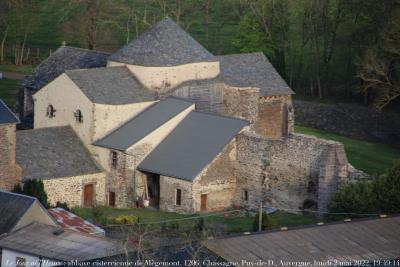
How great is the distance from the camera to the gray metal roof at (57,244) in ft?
A: 181

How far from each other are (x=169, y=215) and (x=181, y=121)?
585 centimetres

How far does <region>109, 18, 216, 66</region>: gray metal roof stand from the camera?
249 ft

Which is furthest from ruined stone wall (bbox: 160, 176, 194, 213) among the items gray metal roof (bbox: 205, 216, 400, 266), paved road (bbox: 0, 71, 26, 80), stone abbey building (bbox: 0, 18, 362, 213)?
paved road (bbox: 0, 71, 26, 80)

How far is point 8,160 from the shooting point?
68688 millimetres

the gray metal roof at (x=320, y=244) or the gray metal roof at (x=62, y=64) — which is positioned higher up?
the gray metal roof at (x=62, y=64)

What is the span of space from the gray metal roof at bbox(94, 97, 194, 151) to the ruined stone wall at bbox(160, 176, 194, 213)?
258cm

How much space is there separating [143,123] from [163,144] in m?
1.47

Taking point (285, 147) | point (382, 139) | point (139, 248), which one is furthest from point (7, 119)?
point (382, 139)

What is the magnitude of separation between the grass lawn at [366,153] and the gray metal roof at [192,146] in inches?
326

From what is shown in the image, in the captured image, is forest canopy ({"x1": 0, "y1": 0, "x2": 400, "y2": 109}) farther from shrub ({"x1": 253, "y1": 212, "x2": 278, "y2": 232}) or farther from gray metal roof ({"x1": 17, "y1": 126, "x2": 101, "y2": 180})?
shrub ({"x1": 253, "y1": 212, "x2": 278, "y2": 232})

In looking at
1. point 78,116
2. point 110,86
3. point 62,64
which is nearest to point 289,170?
point 110,86

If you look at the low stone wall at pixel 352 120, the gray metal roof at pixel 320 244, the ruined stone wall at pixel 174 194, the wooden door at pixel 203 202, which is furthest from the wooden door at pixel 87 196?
the low stone wall at pixel 352 120

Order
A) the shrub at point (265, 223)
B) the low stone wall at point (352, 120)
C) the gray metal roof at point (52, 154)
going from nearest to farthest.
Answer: the shrub at point (265, 223) → the gray metal roof at point (52, 154) → the low stone wall at point (352, 120)

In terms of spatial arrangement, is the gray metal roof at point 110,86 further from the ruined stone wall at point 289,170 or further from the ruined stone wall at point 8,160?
the ruined stone wall at point 289,170
